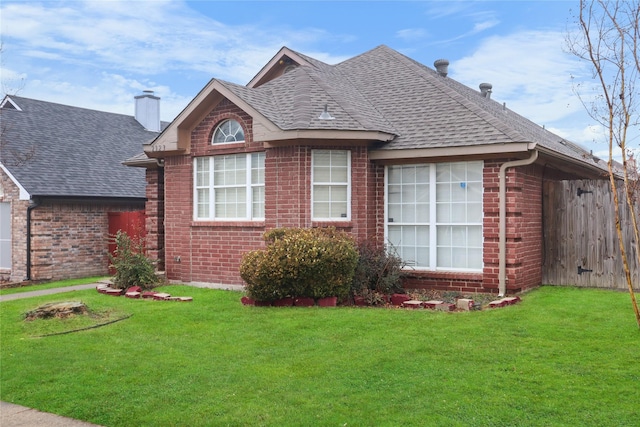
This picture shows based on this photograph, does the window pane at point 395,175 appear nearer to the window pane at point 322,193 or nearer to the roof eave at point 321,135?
the roof eave at point 321,135

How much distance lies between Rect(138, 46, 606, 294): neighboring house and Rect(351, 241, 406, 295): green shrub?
0.74 metres

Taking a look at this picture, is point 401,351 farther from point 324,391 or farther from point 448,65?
point 448,65

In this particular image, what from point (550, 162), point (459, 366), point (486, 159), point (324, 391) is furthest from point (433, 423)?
point (550, 162)

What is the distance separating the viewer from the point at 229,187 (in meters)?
13.2

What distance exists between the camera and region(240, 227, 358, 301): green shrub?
33.7 feet

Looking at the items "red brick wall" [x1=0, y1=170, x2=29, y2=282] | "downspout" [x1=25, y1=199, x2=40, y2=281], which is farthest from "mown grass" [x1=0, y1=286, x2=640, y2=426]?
"red brick wall" [x1=0, y1=170, x2=29, y2=282]

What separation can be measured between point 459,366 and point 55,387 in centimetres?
448

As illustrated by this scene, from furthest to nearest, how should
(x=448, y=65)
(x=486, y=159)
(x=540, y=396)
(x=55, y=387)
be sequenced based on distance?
1. (x=448, y=65)
2. (x=486, y=159)
3. (x=55, y=387)
4. (x=540, y=396)

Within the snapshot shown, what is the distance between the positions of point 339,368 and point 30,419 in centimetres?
318

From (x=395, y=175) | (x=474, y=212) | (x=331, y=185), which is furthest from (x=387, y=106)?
(x=474, y=212)

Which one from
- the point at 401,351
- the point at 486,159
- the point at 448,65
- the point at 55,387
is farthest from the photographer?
the point at 448,65

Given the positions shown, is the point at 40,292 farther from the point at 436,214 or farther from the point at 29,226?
the point at 436,214

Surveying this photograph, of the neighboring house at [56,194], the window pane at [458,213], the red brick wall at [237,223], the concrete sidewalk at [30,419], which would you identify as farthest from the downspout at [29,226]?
the concrete sidewalk at [30,419]

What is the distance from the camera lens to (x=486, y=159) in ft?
37.5
